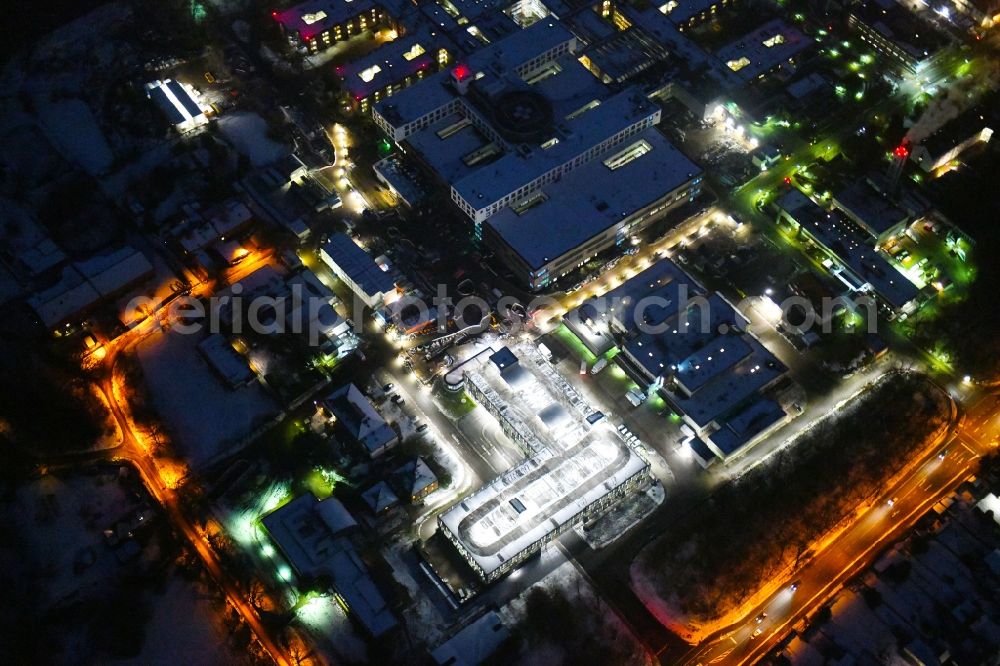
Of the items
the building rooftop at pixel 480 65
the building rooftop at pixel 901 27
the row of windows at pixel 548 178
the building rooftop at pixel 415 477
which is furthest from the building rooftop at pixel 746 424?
the building rooftop at pixel 901 27

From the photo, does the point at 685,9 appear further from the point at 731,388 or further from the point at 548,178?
the point at 731,388

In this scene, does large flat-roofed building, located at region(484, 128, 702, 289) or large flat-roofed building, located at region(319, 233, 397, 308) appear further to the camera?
large flat-roofed building, located at region(484, 128, 702, 289)

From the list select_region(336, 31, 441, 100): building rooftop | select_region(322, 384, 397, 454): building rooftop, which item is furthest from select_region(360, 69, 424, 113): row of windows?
select_region(322, 384, 397, 454): building rooftop

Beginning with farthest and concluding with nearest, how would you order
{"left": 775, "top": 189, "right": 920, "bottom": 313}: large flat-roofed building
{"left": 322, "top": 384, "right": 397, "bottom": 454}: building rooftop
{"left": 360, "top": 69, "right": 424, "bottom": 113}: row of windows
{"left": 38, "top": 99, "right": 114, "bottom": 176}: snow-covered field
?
1. {"left": 360, "top": 69, "right": 424, "bottom": 113}: row of windows
2. {"left": 38, "top": 99, "right": 114, "bottom": 176}: snow-covered field
3. {"left": 775, "top": 189, "right": 920, "bottom": 313}: large flat-roofed building
4. {"left": 322, "top": 384, "right": 397, "bottom": 454}: building rooftop

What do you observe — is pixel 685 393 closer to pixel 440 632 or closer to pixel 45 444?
pixel 440 632

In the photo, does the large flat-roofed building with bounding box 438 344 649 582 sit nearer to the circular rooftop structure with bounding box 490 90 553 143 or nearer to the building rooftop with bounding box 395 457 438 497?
the building rooftop with bounding box 395 457 438 497

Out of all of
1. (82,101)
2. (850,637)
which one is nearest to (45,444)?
(82,101)

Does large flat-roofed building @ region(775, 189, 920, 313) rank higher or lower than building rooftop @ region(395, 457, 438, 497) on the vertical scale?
lower

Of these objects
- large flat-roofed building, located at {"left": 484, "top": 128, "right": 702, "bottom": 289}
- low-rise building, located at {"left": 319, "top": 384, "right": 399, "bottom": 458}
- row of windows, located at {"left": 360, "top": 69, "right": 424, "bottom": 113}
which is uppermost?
row of windows, located at {"left": 360, "top": 69, "right": 424, "bottom": 113}
